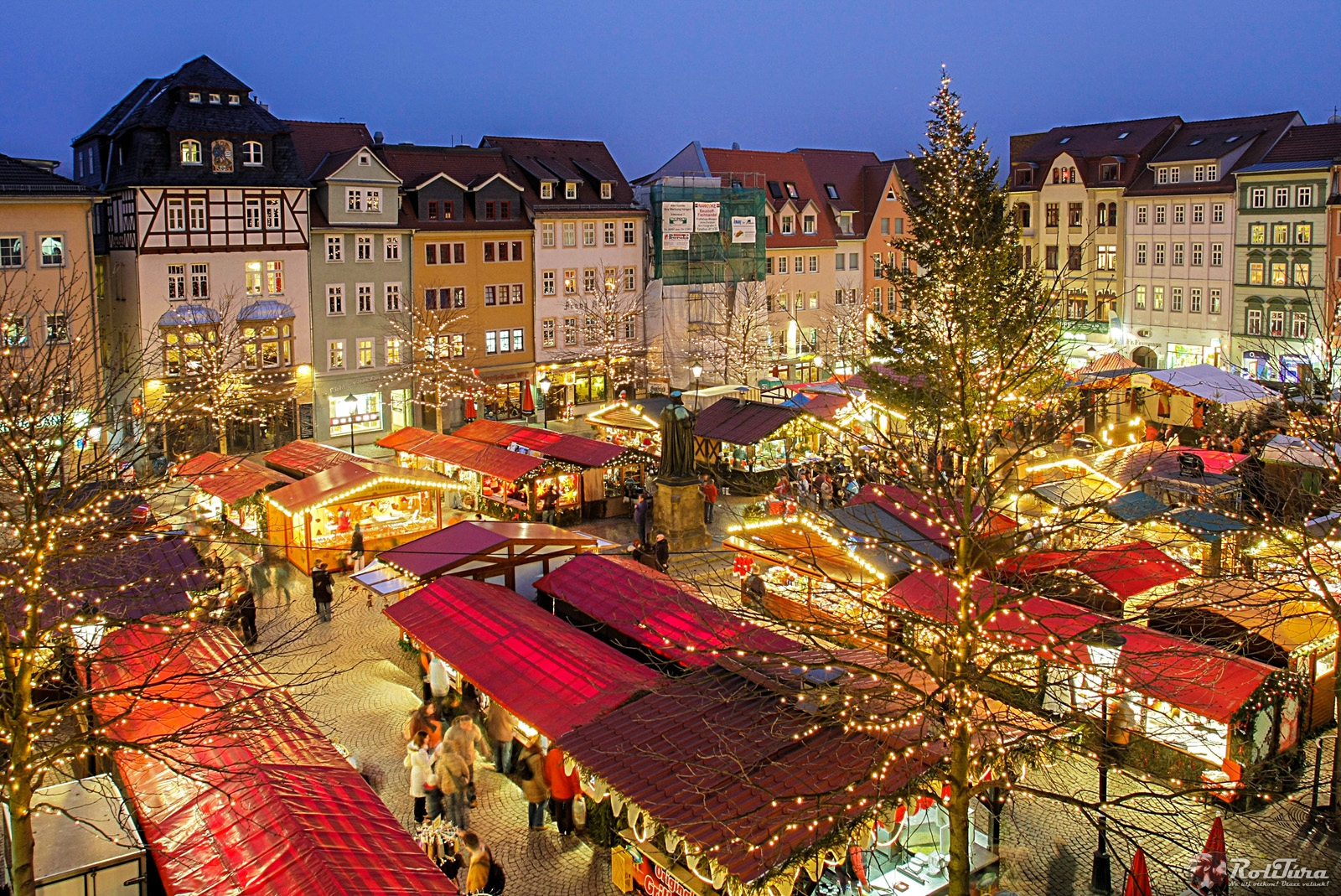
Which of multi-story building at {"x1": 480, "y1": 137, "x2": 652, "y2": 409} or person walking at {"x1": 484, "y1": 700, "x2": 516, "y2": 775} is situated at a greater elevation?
multi-story building at {"x1": 480, "y1": 137, "x2": 652, "y2": 409}

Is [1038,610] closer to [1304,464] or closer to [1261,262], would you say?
[1304,464]

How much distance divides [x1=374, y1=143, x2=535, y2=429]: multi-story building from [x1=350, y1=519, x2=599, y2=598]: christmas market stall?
23054 mm

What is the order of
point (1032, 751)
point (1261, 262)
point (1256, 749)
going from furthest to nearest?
1. point (1261, 262)
2. point (1256, 749)
3. point (1032, 751)

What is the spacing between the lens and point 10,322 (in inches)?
617

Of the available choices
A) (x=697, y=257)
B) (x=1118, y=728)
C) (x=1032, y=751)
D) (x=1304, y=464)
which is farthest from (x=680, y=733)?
(x=697, y=257)

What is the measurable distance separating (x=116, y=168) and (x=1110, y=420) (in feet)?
101

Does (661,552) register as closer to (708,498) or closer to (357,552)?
(708,498)

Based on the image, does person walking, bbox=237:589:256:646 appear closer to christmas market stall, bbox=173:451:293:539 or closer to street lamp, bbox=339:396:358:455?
christmas market stall, bbox=173:451:293:539

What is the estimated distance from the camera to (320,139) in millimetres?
42594

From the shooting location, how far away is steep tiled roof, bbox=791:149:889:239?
58.2 m

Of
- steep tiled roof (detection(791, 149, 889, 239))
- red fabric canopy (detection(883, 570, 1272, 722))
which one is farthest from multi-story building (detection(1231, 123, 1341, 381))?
red fabric canopy (detection(883, 570, 1272, 722))

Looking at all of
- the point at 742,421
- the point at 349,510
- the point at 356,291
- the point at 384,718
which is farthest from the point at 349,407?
the point at 384,718

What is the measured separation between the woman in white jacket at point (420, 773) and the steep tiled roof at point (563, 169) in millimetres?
34455

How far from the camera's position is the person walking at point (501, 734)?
46.8 ft
